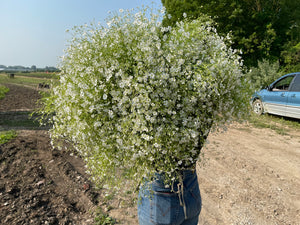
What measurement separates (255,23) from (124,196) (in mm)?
21055

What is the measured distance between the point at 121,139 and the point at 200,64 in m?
0.80

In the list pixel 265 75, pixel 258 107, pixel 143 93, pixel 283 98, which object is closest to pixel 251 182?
pixel 143 93

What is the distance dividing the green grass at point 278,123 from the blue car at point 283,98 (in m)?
0.38

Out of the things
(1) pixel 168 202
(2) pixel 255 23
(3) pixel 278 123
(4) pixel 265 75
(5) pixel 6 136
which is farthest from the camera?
(2) pixel 255 23

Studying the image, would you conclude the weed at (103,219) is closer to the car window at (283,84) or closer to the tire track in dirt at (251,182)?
the tire track in dirt at (251,182)

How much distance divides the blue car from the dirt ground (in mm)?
2761

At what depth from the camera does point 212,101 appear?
69.2 inches

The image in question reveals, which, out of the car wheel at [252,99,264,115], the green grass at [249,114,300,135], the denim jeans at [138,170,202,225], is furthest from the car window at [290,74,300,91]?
the denim jeans at [138,170,202,225]

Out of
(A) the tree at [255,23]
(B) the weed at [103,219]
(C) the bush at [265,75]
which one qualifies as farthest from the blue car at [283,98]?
(A) the tree at [255,23]

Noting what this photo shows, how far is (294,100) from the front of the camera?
8609mm

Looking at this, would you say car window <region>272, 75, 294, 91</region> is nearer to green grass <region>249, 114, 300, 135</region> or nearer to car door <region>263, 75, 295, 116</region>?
car door <region>263, 75, 295, 116</region>

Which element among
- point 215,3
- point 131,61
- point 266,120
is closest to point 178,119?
point 131,61

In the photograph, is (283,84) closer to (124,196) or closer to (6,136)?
(124,196)

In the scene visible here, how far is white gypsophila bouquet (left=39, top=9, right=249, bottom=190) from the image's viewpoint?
159 cm
